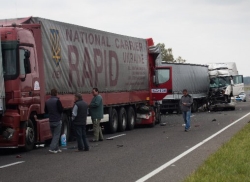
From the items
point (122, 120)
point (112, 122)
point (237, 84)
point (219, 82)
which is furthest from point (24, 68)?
point (237, 84)

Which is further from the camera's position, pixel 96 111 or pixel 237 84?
pixel 237 84

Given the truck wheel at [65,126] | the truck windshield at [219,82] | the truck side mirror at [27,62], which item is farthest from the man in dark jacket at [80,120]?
the truck windshield at [219,82]

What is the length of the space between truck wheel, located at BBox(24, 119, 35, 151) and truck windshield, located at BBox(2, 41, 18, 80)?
1.52m

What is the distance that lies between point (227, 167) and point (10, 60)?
780 cm

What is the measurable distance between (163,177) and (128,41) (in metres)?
17.8

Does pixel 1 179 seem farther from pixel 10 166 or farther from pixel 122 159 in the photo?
pixel 122 159

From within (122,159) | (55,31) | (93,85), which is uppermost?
(55,31)

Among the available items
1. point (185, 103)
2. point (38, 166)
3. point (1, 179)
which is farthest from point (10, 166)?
point (185, 103)

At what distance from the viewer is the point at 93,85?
24.4 meters

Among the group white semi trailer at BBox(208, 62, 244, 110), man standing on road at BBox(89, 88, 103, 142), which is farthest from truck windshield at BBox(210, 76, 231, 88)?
man standing on road at BBox(89, 88, 103, 142)

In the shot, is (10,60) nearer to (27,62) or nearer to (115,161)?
(27,62)

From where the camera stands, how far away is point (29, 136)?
60.8 ft

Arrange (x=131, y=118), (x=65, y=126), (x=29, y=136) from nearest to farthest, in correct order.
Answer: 1. (x=29, y=136)
2. (x=65, y=126)
3. (x=131, y=118)

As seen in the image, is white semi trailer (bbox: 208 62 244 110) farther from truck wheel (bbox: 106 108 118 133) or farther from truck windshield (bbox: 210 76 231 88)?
truck wheel (bbox: 106 108 118 133)
